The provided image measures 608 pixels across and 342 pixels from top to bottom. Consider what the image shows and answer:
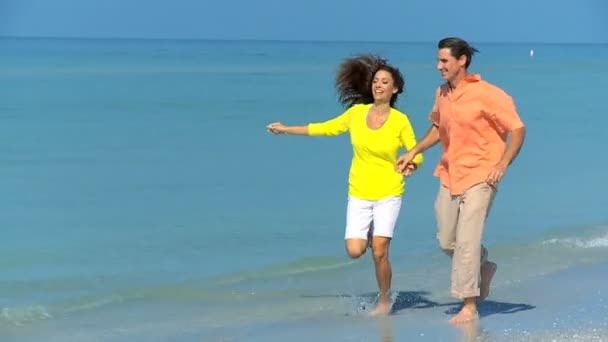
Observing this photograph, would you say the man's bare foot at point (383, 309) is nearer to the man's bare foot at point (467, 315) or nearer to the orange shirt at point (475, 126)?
the man's bare foot at point (467, 315)

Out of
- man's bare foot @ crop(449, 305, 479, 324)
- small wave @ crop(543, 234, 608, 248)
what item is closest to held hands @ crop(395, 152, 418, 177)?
man's bare foot @ crop(449, 305, 479, 324)

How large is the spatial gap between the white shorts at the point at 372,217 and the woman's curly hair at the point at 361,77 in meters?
0.54

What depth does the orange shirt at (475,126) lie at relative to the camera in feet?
22.4

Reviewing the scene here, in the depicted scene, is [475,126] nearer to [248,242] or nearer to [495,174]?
[495,174]

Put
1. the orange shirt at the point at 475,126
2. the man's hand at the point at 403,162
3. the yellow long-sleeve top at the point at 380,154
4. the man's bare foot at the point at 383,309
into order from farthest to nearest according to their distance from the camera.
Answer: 1. the man's bare foot at the point at 383,309
2. the yellow long-sleeve top at the point at 380,154
3. the man's hand at the point at 403,162
4. the orange shirt at the point at 475,126

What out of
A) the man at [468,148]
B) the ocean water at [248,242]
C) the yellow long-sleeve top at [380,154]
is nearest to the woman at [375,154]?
the yellow long-sleeve top at [380,154]

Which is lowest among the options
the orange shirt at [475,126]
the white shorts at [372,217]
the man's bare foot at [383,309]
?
the man's bare foot at [383,309]

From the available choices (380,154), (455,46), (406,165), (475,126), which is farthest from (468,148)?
(380,154)

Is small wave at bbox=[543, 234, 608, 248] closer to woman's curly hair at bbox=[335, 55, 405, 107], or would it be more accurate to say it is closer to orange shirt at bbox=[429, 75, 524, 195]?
woman's curly hair at bbox=[335, 55, 405, 107]

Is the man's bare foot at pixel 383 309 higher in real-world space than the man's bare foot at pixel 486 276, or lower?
lower

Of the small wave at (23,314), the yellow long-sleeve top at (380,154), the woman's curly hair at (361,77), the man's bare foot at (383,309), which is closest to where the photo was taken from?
the yellow long-sleeve top at (380,154)

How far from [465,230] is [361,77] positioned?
1.14 metres

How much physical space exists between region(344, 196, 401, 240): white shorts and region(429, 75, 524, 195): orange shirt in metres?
0.50

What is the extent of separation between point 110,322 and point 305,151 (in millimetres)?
11085
